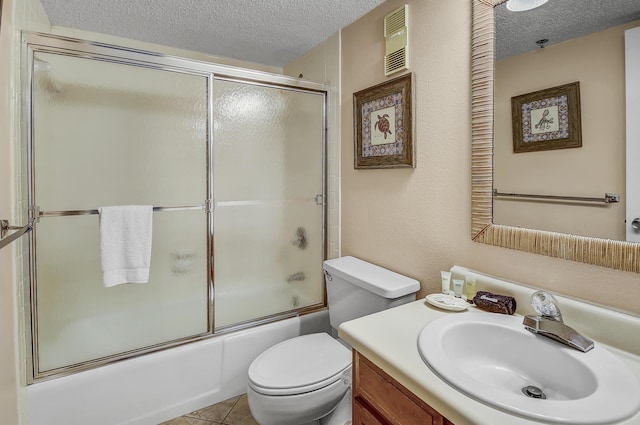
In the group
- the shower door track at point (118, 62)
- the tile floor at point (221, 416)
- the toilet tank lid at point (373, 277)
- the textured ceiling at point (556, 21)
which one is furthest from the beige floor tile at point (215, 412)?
the textured ceiling at point (556, 21)

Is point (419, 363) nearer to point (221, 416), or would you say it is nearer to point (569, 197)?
point (569, 197)

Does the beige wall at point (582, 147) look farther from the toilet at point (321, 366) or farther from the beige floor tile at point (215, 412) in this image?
the beige floor tile at point (215, 412)

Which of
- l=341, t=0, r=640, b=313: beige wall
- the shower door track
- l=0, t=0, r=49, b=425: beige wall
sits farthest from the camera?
the shower door track

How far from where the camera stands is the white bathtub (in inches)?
56.9

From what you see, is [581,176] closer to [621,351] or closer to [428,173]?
[621,351]

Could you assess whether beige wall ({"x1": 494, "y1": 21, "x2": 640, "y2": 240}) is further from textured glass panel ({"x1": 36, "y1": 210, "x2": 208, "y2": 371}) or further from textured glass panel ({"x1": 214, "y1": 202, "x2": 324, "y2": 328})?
textured glass panel ({"x1": 36, "y1": 210, "x2": 208, "y2": 371})

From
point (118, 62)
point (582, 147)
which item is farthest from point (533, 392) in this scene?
point (118, 62)

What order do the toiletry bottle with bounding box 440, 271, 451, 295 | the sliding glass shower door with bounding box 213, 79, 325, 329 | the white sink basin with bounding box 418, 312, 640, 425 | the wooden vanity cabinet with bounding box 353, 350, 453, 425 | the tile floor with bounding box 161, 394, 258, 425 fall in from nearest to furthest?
the white sink basin with bounding box 418, 312, 640, 425
the wooden vanity cabinet with bounding box 353, 350, 453, 425
the toiletry bottle with bounding box 440, 271, 451, 295
the tile floor with bounding box 161, 394, 258, 425
the sliding glass shower door with bounding box 213, 79, 325, 329

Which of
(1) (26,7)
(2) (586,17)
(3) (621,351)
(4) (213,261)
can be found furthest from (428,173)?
(1) (26,7)

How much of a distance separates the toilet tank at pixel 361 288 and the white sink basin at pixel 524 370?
364mm

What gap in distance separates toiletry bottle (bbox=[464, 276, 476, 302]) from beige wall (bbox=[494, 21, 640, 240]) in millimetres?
265

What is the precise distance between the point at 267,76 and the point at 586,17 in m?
1.48

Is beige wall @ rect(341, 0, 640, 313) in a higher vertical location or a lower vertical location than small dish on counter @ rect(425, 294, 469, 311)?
higher

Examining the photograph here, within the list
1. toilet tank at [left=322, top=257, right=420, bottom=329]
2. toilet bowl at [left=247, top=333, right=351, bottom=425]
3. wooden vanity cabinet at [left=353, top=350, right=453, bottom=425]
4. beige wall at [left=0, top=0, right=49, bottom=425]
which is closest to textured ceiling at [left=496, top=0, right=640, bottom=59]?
toilet tank at [left=322, top=257, right=420, bottom=329]
